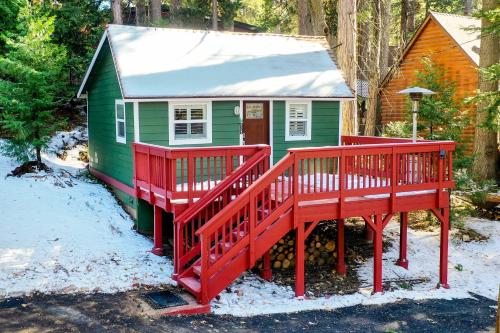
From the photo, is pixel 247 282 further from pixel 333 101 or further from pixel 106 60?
pixel 106 60

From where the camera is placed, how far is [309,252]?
485 inches

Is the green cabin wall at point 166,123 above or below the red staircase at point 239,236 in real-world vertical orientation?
above

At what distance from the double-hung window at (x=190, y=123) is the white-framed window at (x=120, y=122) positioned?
129cm

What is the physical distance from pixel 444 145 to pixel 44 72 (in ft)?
34.9

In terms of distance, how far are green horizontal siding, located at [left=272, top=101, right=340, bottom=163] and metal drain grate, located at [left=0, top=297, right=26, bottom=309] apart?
6976mm

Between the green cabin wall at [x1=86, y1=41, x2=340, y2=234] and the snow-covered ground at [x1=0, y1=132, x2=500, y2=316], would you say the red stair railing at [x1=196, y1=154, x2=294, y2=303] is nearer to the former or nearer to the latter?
the snow-covered ground at [x1=0, y1=132, x2=500, y2=316]

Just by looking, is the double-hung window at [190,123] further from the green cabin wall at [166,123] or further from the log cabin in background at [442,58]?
the log cabin in background at [442,58]

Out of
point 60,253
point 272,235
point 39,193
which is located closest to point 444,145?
point 272,235

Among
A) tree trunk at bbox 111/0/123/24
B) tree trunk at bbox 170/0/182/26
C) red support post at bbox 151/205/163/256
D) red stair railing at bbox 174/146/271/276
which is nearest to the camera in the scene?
red stair railing at bbox 174/146/271/276

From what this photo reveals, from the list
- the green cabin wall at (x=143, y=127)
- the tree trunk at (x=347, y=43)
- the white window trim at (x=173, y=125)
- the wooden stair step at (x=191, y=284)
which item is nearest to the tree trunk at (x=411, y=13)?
the tree trunk at (x=347, y=43)

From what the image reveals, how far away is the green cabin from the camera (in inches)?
482

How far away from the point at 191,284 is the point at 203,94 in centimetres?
474

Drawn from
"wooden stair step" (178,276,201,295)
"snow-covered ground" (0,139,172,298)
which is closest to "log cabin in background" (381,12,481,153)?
"snow-covered ground" (0,139,172,298)

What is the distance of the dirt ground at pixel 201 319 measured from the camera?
7664 millimetres
